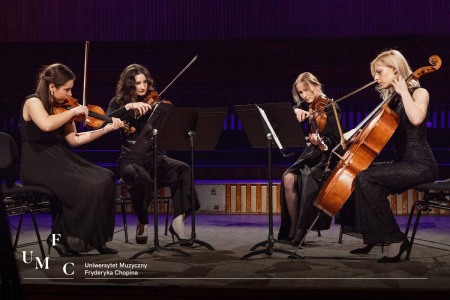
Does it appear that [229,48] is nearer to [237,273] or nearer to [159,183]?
[159,183]

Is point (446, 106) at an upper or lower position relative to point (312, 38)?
lower

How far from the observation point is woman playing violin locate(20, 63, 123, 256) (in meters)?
3.91

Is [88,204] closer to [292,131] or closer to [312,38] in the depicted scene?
[292,131]

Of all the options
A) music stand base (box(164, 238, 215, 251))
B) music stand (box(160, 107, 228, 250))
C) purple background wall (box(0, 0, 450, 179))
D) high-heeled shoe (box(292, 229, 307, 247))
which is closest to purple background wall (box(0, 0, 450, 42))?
purple background wall (box(0, 0, 450, 179))

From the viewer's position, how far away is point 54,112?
4.02 m

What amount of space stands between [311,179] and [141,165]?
Answer: 121 cm

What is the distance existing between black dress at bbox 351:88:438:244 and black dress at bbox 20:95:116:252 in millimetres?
1572

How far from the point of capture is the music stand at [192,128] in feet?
12.8

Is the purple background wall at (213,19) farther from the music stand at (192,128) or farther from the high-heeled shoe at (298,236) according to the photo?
the high-heeled shoe at (298,236)

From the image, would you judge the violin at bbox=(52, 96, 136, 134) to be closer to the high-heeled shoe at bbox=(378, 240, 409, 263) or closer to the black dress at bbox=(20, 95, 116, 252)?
the black dress at bbox=(20, 95, 116, 252)

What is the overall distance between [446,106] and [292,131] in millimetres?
3261

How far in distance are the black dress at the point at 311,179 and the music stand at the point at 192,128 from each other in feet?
2.36

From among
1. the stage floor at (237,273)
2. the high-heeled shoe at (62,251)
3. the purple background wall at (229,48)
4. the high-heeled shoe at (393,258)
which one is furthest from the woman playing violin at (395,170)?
the purple background wall at (229,48)

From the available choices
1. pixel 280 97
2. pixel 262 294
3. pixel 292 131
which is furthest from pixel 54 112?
pixel 280 97
